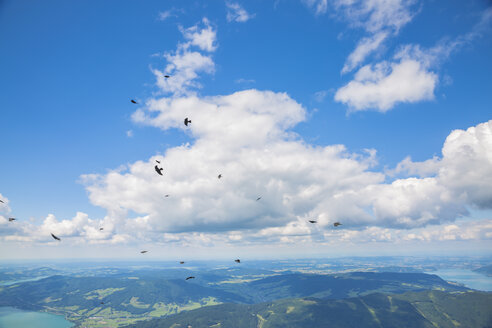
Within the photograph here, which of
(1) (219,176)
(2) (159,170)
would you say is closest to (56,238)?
(2) (159,170)

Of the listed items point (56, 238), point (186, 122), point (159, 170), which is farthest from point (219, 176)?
point (56, 238)

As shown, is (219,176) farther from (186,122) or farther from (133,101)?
(133,101)

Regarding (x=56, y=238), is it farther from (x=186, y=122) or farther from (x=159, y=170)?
(x=186, y=122)

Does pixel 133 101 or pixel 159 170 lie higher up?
pixel 133 101

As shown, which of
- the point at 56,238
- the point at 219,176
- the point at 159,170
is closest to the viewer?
the point at 159,170

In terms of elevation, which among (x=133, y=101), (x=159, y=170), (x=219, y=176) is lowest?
(x=159, y=170)

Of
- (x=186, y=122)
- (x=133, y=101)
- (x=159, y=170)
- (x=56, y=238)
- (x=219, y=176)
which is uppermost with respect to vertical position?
(x=133, y=101)

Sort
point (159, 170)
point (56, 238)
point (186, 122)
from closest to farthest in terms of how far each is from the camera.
Result: point (159, 170)
point (56, 238)
point (186, 122)

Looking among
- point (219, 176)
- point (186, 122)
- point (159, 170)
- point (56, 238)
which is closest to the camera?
point (159, 170)

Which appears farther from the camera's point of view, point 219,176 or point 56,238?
point 219,176

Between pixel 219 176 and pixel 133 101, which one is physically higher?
pixel 133 101
